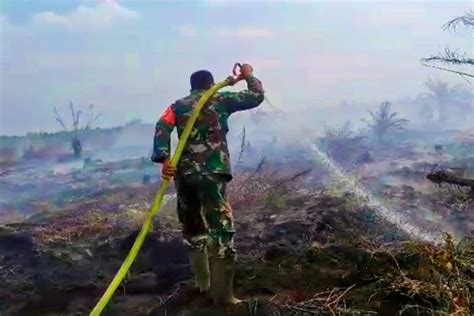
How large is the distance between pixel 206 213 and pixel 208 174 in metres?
0.26

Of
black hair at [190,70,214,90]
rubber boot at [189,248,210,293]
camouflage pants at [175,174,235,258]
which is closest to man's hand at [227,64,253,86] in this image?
black hair at [190,70,214,90]

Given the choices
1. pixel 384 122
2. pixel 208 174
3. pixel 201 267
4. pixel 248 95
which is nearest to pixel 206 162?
pixel 208 174

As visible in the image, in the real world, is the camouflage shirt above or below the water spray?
above

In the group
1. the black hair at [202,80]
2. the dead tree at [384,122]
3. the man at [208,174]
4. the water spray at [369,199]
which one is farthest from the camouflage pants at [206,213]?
the dead tree at [384,122]

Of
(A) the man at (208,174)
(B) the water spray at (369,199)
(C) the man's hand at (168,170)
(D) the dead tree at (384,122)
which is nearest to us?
(C) the man's hand at (168,170)

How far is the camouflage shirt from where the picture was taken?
4824 mm

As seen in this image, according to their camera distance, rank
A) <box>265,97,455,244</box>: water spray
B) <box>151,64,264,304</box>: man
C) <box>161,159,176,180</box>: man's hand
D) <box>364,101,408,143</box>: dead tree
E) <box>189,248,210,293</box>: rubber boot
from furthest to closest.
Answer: <box>364,101,408,143</box>: dead tree
<box>265,97,455,244</box>: water spray
<box>189,248,210,293</box>: rubber boot
<box>151,64,264,304</box>: man
<box>161,159,176,180</box>: man's hand

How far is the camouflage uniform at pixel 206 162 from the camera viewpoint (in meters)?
4.79

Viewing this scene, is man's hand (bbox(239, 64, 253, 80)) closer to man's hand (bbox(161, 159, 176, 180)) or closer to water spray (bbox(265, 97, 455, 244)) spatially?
man's hand (bbox(161, 159, 176, 180))

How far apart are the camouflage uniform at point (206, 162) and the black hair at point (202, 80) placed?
5cm

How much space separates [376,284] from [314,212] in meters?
1.85

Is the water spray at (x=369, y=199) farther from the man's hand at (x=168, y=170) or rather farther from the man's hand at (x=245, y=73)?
the man's hand at (x=168, y=170)

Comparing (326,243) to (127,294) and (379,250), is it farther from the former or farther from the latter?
(127,294)

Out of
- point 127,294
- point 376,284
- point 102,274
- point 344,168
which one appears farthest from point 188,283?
point 344,168
